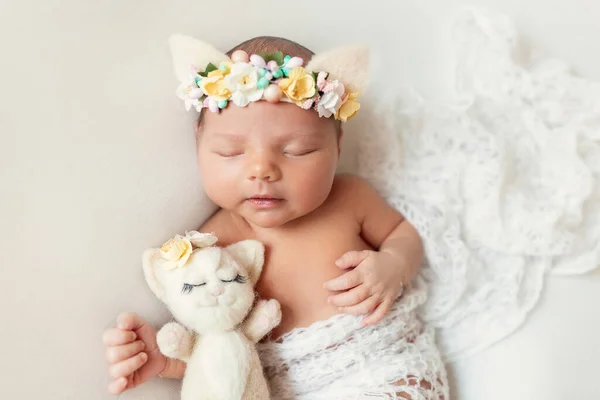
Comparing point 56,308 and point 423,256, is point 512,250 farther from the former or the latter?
point 56,308

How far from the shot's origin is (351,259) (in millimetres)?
1051

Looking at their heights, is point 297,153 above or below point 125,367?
above

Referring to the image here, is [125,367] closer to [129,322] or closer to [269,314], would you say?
[129,322]

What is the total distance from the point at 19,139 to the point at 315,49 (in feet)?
1.98

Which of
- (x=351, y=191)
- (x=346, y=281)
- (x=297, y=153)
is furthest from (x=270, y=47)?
(x=346, y=281)

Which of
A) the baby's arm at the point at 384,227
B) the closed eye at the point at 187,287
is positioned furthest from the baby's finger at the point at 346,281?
the closed eye at the point at 187,287

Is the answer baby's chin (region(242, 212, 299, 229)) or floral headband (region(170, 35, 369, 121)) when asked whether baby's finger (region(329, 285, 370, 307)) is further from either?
floral headband (region(170, 35, 369, 121))

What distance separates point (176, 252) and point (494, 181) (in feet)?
2.00

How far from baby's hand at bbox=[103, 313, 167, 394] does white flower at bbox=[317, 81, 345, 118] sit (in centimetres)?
43

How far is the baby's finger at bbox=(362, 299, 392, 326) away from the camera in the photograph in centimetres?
103

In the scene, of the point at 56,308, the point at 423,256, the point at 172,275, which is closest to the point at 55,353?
the point at 56,308

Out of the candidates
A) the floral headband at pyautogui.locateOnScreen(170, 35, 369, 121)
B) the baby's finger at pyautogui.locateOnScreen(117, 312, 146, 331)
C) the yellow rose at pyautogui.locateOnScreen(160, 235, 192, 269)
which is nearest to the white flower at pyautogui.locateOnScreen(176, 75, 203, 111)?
the floral headband at pyautogui.locateOnScreen(170, 35, 369, 121)

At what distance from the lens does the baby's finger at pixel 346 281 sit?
1.02 m

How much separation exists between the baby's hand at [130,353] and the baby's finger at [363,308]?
309 millimetres
